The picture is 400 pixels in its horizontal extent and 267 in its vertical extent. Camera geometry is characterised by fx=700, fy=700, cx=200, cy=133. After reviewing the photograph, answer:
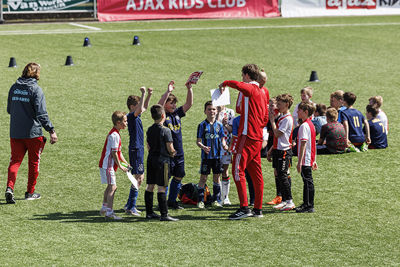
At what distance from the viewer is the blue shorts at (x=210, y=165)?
1138 cm

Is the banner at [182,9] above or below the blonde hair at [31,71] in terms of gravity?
above

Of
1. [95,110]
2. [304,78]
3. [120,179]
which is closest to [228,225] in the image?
[120,179]

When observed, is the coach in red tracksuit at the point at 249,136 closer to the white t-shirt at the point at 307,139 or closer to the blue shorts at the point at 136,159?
the white t-shirt at the point at 307,139

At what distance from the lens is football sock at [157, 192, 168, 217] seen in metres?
10.4

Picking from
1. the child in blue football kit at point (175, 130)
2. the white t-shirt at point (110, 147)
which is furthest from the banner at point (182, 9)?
the white t-shirt at point (110, 147)

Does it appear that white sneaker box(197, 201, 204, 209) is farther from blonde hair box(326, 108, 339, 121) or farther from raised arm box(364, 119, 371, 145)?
raised arm box(364, 119, 371, 145)

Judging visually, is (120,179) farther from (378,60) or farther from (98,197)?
(378,60)

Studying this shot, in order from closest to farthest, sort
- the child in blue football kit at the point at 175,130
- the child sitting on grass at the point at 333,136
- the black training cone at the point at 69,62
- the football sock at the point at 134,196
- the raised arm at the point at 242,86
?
the raised arm at the point at 242,86
the football sock at the point at 134,196
the child in blue football kit at the point at 175,130
the child sitting on grass at the point at 333,136
the black training cone at the point at 69,62

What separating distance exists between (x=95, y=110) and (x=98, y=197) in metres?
6.54

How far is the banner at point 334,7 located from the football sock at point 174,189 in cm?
2266

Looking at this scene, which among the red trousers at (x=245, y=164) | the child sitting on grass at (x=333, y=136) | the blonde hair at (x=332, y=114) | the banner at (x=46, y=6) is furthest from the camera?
the banner at (x=46, y=6)

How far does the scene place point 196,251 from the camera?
9.17 meters

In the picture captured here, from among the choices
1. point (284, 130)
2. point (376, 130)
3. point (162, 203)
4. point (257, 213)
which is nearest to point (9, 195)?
point (162, 203)

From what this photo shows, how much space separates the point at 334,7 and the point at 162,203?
24.5 metres
